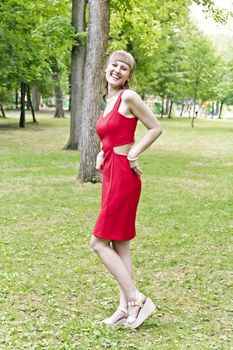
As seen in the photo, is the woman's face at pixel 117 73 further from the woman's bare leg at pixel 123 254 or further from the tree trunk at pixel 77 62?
the tree trunk at pixel 77 62

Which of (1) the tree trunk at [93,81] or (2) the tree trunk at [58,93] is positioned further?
(2) the tree trunk at [58,93]

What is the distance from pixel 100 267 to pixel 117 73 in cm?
273

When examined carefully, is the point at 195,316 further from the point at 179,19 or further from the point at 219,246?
the point at 179,19

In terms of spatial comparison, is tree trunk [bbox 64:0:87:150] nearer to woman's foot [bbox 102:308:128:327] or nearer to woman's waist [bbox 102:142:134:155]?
woman's waist [bbox 102:142:134:155]

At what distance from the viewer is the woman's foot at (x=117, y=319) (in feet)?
14.3

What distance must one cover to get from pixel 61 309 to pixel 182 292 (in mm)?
1317

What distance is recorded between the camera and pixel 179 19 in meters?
24.1

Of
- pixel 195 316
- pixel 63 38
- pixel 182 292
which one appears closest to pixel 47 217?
pixel 182 292

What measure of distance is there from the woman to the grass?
1.94 feet

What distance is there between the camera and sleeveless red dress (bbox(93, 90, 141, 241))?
4.12 m

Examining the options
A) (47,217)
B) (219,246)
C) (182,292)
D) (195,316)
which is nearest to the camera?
(195,316)

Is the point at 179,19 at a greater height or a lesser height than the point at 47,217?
greater

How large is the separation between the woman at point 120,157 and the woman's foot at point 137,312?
6.0 inches

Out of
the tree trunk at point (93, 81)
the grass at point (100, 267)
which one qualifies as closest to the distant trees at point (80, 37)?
the tree trunk at point (93, 81)
